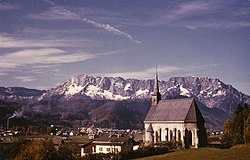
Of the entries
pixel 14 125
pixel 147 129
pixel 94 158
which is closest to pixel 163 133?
pixel 147 129

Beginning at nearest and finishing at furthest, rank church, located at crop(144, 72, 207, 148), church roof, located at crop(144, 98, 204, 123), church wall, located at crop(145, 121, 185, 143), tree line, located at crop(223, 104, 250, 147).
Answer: tree line, located at crop(223, 104, 250, 147) → church, located at crop(144, 72, 207, 148) → church roof, located at crop(144, 98, 204, 123) → church wall, located at crop(145, 121, 185, 143)

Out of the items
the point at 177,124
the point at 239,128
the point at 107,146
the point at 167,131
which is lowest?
the point at 107,146

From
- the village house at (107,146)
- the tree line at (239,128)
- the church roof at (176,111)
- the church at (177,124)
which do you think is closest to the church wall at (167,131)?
the church at (177,124)

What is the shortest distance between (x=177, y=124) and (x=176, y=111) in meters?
3.39

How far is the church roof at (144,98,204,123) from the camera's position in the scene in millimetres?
80750

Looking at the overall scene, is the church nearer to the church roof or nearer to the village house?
the church roof

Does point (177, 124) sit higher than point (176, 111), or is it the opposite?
point (176, 111)

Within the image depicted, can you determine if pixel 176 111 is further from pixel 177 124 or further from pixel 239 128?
pixel 239 128

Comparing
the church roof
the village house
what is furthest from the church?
the village house

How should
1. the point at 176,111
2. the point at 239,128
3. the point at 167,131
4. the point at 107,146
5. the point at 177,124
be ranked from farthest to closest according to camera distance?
the point at 167,131 < the point at 176,111 < the point at 107,146 < the point at 177,124 < the point at 239,128

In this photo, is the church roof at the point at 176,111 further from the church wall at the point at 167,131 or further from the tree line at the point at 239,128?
the tree line at the point at 239,128

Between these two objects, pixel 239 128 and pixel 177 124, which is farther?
pixel 177 124

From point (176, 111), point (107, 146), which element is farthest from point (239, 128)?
point (107, 146)

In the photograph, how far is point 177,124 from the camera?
81.8 m
